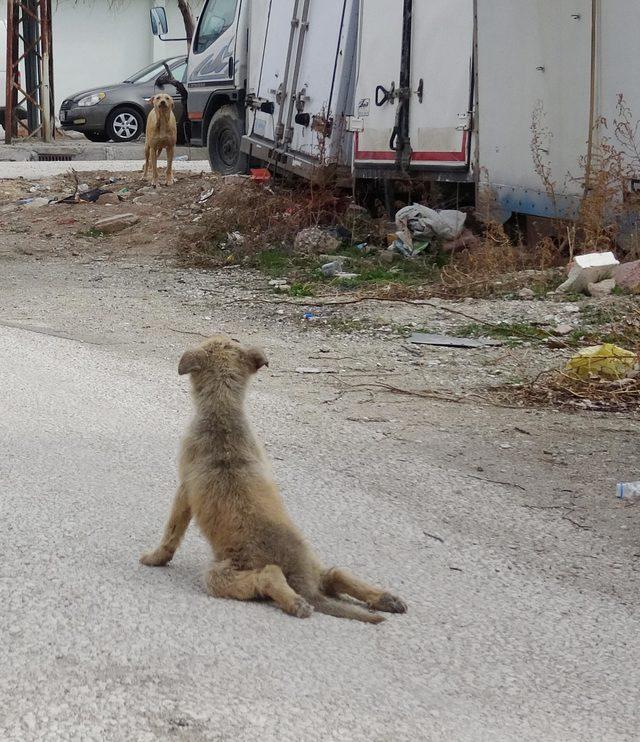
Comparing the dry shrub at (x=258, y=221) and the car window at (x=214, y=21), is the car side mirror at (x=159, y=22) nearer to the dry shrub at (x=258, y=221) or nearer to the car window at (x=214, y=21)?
the car window at (x=214, y=21)

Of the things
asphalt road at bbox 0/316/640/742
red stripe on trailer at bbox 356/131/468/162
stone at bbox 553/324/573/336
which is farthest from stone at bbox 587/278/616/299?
asphalt road at bbox 0/316/640/742

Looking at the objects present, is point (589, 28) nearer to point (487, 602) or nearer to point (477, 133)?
point (477, 133)

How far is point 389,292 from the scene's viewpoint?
418 inches

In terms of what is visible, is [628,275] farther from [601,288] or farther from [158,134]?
[158,134]

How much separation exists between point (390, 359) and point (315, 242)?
191 inches

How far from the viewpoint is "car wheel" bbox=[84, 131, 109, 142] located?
2747 centimetres

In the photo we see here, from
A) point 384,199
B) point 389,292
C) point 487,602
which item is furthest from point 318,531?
point 384,199

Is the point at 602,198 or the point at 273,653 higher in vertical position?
the point at 602,198

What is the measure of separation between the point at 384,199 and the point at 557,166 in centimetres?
280

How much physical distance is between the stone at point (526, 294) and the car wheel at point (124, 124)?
18.3 m

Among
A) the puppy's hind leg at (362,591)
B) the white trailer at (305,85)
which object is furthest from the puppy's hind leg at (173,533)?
the white trailer at (305,85)

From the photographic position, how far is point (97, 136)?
28094mm

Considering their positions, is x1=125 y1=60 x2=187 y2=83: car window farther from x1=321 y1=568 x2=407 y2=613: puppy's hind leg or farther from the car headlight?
x1=321 y1=568 x2=407 y2=613: puppy's hind leg

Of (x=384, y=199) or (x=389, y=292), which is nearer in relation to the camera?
(x=389, y=292)
